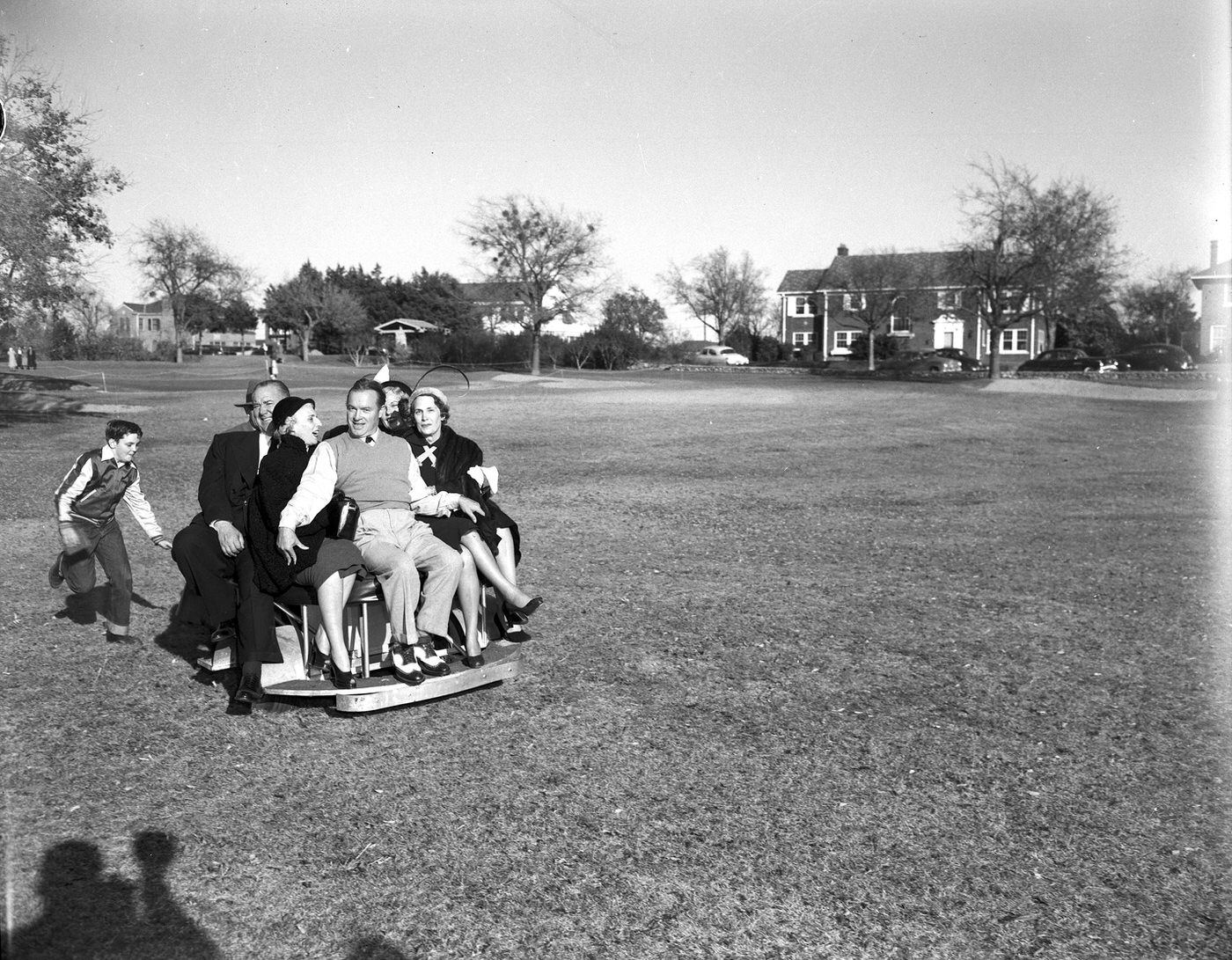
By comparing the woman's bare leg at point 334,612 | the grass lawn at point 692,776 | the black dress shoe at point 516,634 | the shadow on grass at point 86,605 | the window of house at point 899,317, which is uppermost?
the window of house at point 899,317

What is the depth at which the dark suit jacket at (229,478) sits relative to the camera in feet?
19.4

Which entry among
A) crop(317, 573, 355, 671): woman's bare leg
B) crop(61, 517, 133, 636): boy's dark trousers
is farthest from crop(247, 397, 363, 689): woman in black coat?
crop(61, 517, 133, 636): boy's dark trousers

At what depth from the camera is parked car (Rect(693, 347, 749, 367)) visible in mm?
66375

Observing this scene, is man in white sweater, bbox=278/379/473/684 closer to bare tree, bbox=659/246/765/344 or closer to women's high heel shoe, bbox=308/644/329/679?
women's high heel shoe, bbox=308/644/329/679

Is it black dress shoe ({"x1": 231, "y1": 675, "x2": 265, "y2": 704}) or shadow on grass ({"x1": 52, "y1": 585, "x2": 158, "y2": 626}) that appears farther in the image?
shadow on grass ({"x1": 52, "y1": 585, "x2": 158, "y2": 626})

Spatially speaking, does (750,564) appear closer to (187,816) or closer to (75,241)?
(187,816)

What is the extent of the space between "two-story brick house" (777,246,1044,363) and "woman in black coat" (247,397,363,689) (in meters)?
40.8

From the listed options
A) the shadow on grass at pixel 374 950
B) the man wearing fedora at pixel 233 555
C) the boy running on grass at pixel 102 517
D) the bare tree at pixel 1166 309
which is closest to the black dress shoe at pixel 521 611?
the man wearing fedora at pixel 233 555

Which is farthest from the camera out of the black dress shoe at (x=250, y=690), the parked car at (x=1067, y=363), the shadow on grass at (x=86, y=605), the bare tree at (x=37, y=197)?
the parked car at (x=1067, y=363)

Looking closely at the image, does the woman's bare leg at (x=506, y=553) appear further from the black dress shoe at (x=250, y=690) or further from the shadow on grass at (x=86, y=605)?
the shadow on grass at (x=86, y=605)

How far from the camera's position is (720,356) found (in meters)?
67.4

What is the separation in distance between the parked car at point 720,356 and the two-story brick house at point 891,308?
20.4 ft

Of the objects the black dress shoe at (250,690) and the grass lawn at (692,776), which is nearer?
the grass lawn at (692,776)

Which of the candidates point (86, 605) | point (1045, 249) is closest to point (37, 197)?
point (86, 605)
